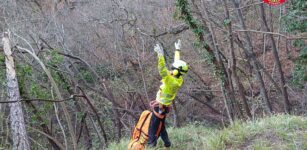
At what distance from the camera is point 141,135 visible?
28.5 ft

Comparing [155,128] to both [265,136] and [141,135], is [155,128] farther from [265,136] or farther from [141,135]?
[265,136]

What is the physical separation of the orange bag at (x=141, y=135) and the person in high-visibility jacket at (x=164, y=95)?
138 millimetres

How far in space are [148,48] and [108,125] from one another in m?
3.71

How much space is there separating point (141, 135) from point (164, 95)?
→ 1064 millimetres

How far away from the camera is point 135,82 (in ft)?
62.0

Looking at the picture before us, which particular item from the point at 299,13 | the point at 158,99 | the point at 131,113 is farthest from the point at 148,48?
the point at 158,99

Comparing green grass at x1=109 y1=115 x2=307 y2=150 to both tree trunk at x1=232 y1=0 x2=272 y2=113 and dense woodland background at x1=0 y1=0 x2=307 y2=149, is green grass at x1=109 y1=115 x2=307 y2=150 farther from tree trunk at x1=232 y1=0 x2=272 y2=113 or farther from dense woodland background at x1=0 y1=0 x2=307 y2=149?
dense woodland background at x1=0 y1=0 x2=307 y2=149

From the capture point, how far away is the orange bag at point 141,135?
332 inches

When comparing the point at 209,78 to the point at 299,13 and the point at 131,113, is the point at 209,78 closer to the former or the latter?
the point at 131,113

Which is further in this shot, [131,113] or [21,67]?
[131,113]

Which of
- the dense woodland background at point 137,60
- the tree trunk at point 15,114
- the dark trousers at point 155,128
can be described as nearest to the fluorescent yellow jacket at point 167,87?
the dark trousers at point 155,128

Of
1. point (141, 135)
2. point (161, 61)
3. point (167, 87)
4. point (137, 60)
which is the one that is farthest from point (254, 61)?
point (161, 61)

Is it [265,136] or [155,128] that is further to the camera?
[155,128]

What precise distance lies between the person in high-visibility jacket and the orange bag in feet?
0.45
